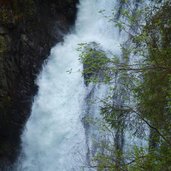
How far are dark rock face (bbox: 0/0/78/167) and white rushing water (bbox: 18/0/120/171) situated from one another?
0.23m

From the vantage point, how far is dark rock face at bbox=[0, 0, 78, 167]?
10.9 m

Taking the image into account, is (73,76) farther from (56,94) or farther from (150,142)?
(150,142)

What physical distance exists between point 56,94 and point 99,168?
247 inches

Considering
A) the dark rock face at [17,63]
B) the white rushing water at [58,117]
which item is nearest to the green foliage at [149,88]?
the white rushing water at [58,117]

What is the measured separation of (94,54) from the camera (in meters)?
5.31

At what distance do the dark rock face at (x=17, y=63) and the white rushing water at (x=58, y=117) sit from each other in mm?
228

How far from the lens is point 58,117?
11.0 metres

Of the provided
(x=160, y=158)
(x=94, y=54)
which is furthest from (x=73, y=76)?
(x=160, y=158)

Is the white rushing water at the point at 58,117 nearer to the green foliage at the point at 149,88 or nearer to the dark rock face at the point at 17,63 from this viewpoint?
the dark rock face at the point at 17,63

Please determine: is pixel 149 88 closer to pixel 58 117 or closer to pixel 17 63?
pixel 58 117

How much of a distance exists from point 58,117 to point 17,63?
1.70 m

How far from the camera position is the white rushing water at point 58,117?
10.5 metres

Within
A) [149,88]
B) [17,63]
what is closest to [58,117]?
[17,63]

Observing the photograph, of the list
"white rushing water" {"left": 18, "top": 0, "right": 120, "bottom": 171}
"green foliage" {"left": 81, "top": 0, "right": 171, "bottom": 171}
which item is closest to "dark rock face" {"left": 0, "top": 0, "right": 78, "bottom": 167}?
"white rushing water" {"left": 18, "top": 0, "right": 120, "bottom": 171}
